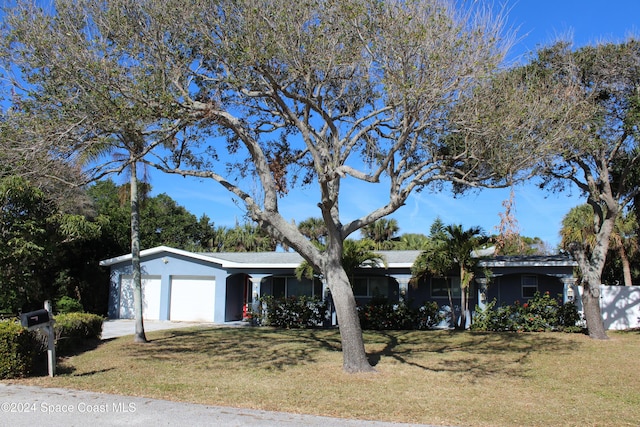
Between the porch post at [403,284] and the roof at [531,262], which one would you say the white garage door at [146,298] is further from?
the roof at [531,262]

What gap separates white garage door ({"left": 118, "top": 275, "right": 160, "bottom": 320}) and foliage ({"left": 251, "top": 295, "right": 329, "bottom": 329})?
6.29 metres

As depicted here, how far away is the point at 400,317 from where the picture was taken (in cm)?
1905

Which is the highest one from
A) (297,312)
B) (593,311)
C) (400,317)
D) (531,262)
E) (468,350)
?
(531,262)

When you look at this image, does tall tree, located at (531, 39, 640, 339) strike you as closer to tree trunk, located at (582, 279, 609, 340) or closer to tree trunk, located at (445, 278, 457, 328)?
tree trunk, located at (582, 279, 609, 340)

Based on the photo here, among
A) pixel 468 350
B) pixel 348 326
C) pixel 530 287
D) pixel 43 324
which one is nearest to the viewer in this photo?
pixel 43 324

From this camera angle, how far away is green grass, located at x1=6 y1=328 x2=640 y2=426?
741 cm

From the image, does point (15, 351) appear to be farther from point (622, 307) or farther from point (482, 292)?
point (622, 307)

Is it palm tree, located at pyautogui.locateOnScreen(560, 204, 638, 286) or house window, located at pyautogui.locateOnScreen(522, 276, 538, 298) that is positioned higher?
palm tree, located at pyautogui.locateOnScreen(560, 204, 638, 286)

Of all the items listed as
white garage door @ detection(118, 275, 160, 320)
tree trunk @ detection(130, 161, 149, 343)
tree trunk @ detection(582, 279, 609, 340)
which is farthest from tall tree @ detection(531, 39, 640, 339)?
white garage door @ detection(118, 275, 160, 320)

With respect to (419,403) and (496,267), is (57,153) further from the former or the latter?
(496,267)

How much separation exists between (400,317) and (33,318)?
12.9 meters

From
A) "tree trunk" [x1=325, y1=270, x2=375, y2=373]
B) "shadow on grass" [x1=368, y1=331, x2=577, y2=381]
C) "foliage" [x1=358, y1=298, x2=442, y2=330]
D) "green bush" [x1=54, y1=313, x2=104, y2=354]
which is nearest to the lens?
"tree trunk" [x1=325, y1=270, x2=375, y2=373]

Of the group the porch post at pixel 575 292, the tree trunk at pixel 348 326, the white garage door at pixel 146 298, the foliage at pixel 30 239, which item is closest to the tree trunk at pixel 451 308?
the porch post at pixel 575 292

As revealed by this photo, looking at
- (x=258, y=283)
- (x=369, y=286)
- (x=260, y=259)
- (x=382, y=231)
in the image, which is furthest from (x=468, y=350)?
(x=382, y=231)
